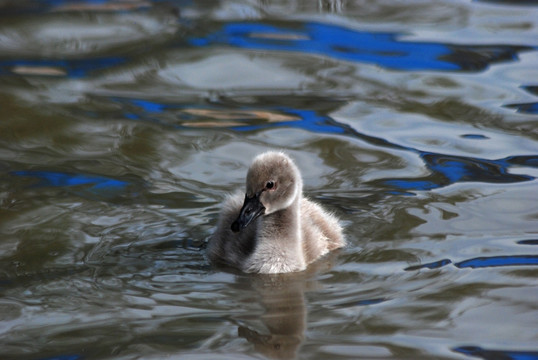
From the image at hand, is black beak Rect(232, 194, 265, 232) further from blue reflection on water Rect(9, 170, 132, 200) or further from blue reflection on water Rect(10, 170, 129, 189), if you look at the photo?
blue reflection on water Rect(10, 170, 129, 189)

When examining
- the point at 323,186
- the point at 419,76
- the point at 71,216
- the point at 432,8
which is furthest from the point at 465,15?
the point at 71,216

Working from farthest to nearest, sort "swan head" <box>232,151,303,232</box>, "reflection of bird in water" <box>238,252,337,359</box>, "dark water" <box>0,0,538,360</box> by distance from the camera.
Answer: "swan head" <box>232,151,303,232</box> → "dark water" <box>0,0,538,360</box> → "reflection of bird in water" <box>238,252,337,359</box>

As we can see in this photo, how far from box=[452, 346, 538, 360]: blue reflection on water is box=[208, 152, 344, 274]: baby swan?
143 cm

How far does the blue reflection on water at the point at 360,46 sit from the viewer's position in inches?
360

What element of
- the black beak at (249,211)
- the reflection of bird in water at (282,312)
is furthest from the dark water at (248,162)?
the black beak at (249,211)

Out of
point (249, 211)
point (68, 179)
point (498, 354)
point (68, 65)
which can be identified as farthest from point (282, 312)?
point (68, 65)

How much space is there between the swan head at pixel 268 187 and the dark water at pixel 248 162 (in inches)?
15.4

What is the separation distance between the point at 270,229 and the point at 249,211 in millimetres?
241

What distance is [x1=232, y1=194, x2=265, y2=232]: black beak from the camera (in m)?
5.47

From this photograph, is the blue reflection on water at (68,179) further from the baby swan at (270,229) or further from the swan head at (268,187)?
the swan head at (268,187)

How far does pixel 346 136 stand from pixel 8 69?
11.8 ft

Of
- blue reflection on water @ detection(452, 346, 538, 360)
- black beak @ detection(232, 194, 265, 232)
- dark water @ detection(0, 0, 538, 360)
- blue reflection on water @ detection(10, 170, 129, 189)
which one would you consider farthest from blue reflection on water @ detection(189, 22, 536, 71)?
blue reflection on water @ detection(452, 346, 538, 360)

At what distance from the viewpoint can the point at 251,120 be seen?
798 cm

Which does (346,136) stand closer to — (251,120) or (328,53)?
(251,120)
